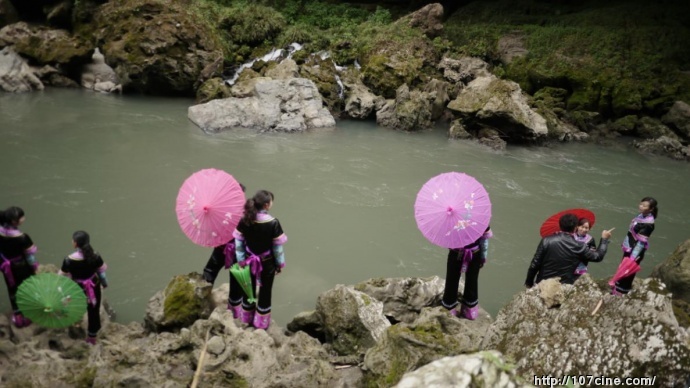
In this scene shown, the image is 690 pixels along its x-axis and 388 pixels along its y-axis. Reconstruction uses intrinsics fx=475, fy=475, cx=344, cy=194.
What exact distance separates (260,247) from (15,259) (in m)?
2.46

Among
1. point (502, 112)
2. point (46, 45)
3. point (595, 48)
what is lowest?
point (502, 112)

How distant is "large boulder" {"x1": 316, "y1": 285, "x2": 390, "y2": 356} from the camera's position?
4651 millimetres

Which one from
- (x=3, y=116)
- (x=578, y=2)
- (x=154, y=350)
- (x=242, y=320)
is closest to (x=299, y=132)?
(x=3, y=116)

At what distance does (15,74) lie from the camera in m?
15.6

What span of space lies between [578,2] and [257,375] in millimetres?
25863

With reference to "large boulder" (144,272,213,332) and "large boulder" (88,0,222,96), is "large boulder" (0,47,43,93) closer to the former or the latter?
"large boulder" (88,0,222,96)

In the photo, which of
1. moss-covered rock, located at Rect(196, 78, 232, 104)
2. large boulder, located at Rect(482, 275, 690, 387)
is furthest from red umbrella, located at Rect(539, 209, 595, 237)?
moss-covered rock, located at Rect(196, 78, 232, 104)

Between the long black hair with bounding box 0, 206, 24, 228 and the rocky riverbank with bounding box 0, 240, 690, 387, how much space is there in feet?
3.23

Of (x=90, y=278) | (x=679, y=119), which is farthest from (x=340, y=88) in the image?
(x=90, y=278)

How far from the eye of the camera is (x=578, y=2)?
932 inches

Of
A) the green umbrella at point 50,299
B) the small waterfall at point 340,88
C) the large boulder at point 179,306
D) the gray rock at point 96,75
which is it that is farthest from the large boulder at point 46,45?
the green umbrella at point 50,299

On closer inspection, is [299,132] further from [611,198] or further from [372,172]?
[611,198]

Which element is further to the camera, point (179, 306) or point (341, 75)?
point (341, 75)

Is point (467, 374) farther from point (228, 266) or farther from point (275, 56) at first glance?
point (275, 56)
